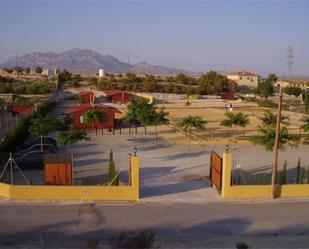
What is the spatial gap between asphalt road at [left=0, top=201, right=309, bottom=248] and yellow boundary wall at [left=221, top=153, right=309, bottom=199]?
0.63 m

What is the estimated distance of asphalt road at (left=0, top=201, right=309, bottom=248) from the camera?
14.8 m

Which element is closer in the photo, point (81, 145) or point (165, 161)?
point (165, 161)

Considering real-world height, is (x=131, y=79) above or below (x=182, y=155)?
above

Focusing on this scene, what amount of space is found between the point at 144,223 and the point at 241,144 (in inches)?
798

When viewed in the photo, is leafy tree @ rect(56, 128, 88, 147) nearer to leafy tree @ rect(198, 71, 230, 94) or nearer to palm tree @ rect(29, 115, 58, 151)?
palm tree @ rect(29, 115, 58, 151)

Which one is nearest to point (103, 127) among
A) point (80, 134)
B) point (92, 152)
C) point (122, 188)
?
point (92, 152)

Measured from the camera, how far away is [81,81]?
393ft

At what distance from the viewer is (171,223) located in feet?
53.7

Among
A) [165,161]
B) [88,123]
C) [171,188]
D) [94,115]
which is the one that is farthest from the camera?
[88,123]

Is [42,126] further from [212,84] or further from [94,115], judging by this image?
[212,84]

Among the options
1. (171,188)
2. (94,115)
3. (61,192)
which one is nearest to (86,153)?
(94,115)

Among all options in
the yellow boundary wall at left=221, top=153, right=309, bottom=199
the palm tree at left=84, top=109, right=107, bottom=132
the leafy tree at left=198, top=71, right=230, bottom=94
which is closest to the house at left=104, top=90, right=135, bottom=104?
the palm tree at left=84, top=109, right=107, bottom=132

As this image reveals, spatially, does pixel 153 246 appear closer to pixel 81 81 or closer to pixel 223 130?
pixel 223 130

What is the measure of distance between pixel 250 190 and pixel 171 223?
16.0 feet
